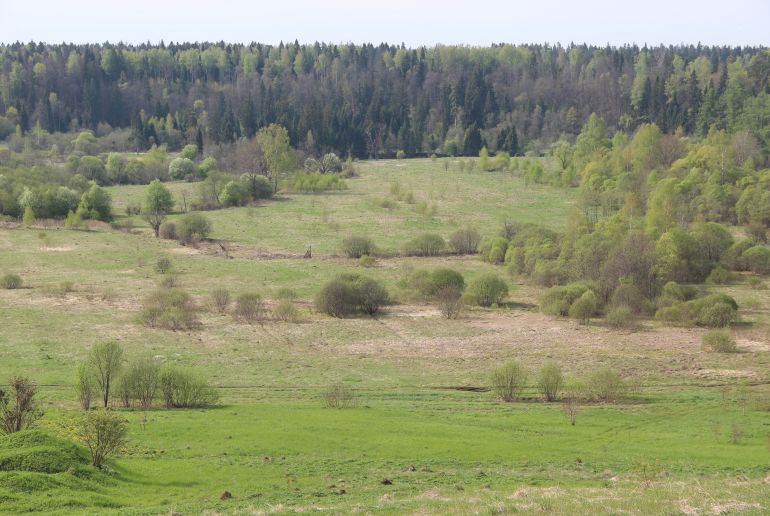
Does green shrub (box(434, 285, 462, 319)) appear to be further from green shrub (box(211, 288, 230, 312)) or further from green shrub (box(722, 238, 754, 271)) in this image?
green shrub (box(722, 238, 754, 271))

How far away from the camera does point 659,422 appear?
135 ft

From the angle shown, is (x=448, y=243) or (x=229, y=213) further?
(x=229, y=213)

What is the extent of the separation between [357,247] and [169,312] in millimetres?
29744

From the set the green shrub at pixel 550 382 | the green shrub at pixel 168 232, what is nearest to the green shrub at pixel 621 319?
the green shrub at pixel 550 382

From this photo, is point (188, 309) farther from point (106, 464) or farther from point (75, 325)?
point (106, 464)

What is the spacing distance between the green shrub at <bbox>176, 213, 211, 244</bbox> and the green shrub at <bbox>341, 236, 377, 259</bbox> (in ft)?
59.9

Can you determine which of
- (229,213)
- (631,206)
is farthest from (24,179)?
(631,206)

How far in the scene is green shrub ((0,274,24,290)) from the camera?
74.3m

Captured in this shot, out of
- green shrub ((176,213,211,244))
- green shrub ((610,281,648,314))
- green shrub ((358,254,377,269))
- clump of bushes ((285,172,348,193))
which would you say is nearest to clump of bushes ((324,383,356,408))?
green shrub ((610,281,648,314))

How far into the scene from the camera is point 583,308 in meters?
65.4

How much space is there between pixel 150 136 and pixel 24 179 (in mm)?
63791

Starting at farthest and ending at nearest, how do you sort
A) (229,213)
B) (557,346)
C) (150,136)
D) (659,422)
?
(150,136), (229,213), (557,346), (659,422)

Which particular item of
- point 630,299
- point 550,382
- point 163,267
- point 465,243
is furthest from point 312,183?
point 550,382

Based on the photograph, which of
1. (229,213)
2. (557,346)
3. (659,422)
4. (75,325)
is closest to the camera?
(659,422)
